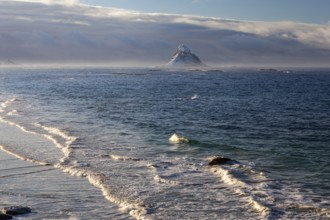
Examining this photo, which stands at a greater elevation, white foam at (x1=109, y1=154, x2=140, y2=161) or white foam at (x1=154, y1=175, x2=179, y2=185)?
white foam at (x1=154, y1=175, x2=179, y2=185)

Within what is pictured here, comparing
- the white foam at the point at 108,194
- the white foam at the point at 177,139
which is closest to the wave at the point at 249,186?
the white foam at the point at 108,194

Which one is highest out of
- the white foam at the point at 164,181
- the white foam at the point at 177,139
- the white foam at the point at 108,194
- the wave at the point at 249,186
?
the wave at the point at 249,186

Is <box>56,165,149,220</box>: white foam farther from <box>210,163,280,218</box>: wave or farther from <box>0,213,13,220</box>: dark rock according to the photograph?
<box>210,163,280,218</box>: wave

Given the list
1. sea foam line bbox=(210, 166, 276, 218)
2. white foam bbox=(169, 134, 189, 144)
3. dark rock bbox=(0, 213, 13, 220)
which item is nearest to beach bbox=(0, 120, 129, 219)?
dark rock bbox=(0, 213, 13, 220)

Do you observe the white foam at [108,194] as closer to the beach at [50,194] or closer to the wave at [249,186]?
the beach at [50,194]

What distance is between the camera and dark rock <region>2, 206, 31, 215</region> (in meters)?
15.9

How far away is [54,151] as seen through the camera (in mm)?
27969

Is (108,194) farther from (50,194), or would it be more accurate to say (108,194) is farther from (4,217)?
(4,217)

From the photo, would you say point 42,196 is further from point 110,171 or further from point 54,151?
point 54,151

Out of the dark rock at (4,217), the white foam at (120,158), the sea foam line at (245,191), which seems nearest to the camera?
the dark rock at (4,217)

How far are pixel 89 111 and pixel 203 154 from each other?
2899 centimetres

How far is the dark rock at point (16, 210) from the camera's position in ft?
52.1

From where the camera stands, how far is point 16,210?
16.0 m

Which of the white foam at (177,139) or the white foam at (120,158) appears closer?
the white foam at (120,158)
